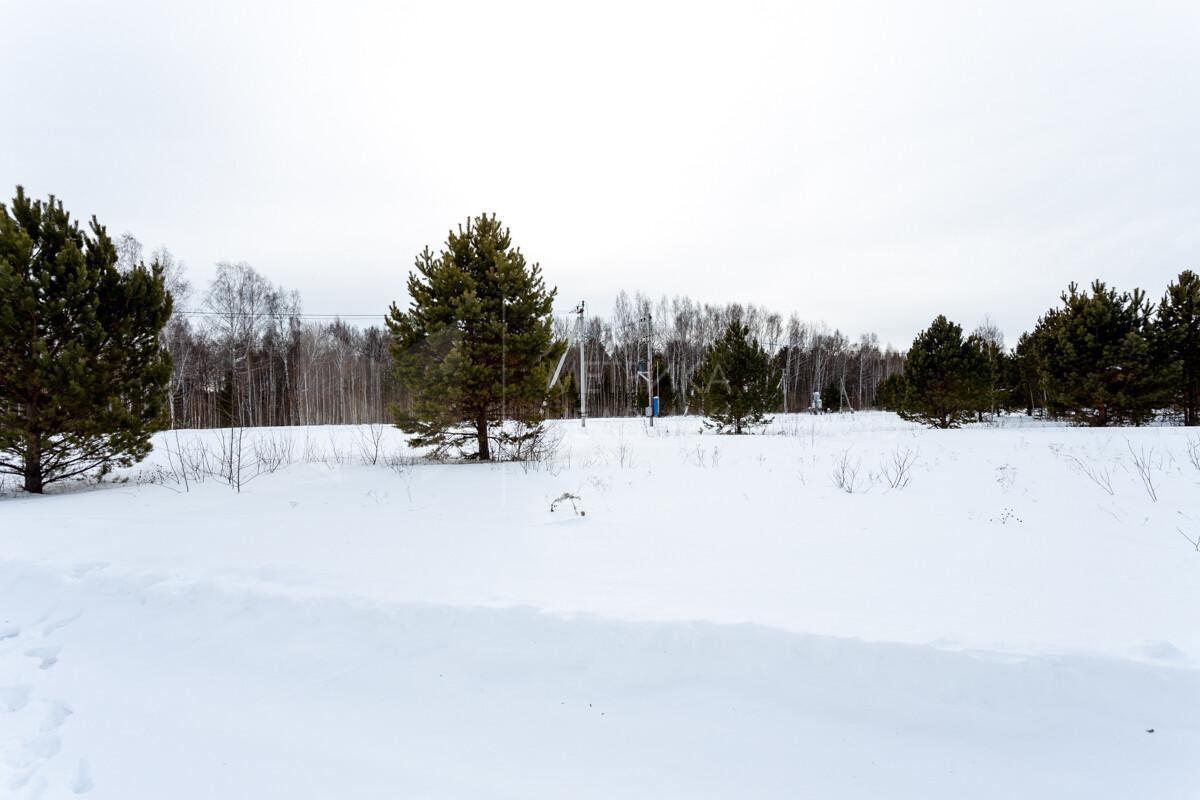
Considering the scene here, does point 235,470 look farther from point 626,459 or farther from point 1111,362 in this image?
point 1111,362

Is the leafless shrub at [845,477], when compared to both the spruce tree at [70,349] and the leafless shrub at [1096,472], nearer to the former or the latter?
the leafless shrub at [1096,472]

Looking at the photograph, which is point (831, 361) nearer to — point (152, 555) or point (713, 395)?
point (713, 395)

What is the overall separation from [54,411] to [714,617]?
11.0 meters

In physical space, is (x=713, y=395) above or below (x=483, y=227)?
below

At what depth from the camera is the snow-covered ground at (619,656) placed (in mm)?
2303

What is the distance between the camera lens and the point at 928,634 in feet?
9.23

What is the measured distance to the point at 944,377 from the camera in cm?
1853

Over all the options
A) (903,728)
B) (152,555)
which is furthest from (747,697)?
(152,555)

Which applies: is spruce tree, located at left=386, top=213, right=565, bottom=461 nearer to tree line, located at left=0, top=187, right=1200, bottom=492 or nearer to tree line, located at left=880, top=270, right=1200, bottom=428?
tree line, located at left=0, top=187, right=1200, bottom=492

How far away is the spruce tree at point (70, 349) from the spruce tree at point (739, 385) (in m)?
14.8

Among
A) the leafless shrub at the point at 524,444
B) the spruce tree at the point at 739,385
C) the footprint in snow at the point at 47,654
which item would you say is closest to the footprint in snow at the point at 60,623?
the footprint in snow at the point at 47,654

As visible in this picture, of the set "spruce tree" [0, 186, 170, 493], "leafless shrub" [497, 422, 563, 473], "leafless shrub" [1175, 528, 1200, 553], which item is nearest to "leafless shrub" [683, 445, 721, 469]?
"leafless shrub" [497, 422, 563, 473]

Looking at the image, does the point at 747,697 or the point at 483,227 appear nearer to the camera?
the point at 747,697

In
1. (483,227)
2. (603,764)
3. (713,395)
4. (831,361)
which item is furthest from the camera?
(831,361)
